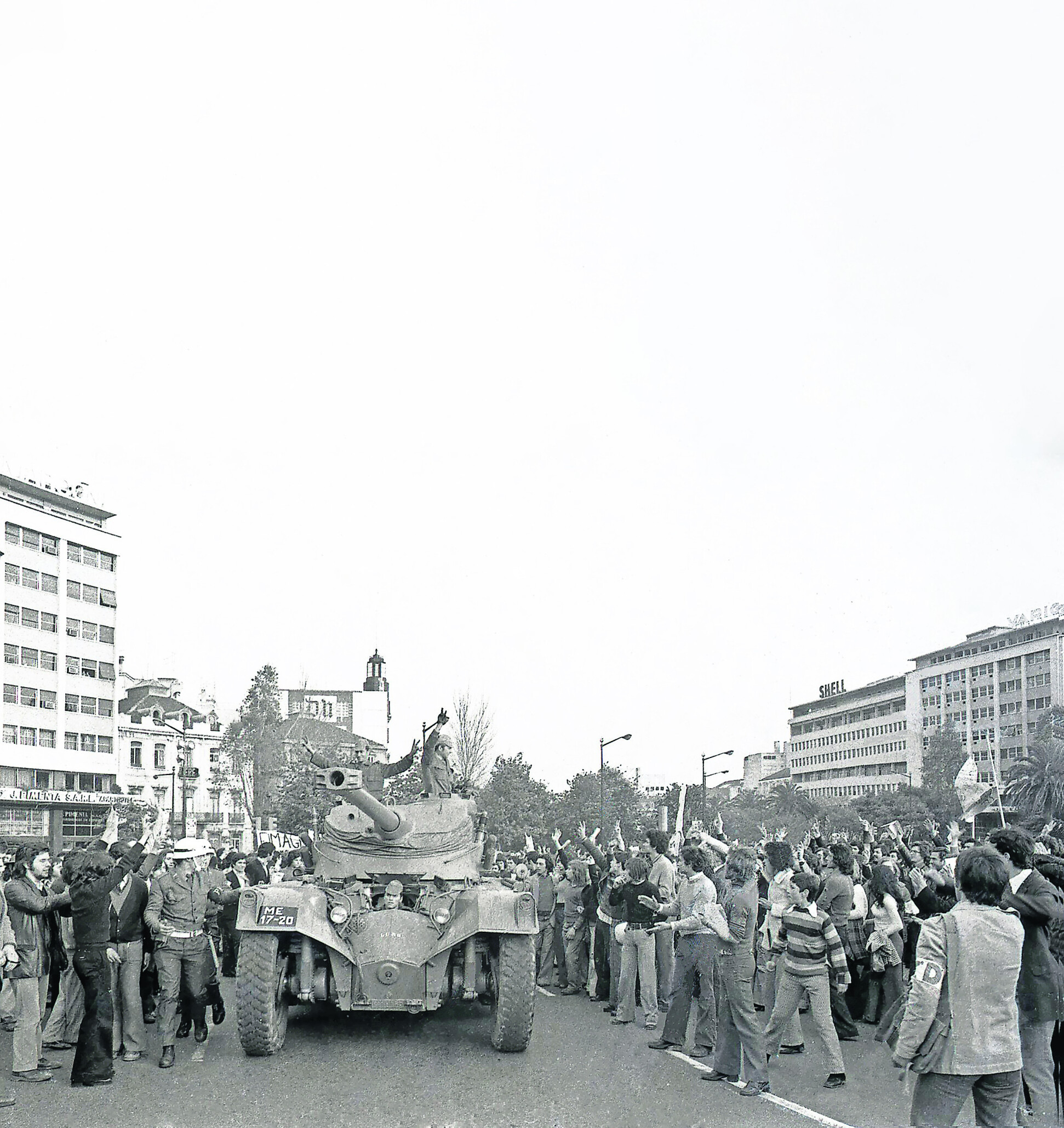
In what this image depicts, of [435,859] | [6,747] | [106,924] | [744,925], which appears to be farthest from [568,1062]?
[6,747]

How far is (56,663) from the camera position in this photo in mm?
62719

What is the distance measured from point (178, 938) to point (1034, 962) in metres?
6.76

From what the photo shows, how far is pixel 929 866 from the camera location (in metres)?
12.8

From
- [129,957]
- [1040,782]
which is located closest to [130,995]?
[129,957]

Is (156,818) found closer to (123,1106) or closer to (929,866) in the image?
(123,1106)

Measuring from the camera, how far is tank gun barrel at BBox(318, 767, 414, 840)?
11.5 m

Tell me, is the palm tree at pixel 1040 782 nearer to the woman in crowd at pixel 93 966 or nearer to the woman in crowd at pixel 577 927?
the woman in crowd at pixel 577 927

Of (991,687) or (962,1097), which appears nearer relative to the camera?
(962,1097)

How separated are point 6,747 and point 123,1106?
2140 inches

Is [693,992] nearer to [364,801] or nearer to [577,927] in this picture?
[364,801]

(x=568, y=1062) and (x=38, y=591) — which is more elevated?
(x=38, y=591)

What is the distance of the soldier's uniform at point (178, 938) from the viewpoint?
34.3 ft

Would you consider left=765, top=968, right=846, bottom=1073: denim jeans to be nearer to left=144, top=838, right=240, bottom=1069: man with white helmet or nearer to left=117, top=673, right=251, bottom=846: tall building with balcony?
left=144, top=838, right=240, bottom=1069: man with white helmet

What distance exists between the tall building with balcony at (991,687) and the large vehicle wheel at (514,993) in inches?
3089
